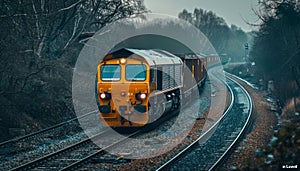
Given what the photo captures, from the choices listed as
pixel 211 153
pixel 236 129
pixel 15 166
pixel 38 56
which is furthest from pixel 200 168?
pixel 38 56

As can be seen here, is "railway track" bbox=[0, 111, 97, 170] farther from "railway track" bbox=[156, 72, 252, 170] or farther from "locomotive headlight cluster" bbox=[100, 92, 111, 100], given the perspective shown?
"railway track" bbox=[156, 72, 252, 170]

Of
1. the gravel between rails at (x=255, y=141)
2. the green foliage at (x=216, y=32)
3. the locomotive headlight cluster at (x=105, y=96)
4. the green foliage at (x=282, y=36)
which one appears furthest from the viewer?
the green foliage at (x=216, y=32)

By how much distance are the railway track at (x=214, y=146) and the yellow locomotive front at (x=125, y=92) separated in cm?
243

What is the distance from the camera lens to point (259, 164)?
8.56m

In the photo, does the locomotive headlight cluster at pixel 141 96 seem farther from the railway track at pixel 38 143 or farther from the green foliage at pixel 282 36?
the green foliage at pixel 282 36

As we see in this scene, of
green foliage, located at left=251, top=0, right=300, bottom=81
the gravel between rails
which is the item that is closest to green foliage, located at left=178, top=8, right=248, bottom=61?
green foliage, located at left=251, top=0, right=300, bottom=81

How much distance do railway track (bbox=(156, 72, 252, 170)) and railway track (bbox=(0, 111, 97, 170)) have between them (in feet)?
13.4

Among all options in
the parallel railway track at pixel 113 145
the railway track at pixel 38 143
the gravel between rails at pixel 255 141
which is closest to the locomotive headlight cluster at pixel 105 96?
the parallel railway track at pixel 113 145

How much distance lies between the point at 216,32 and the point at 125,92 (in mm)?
89429

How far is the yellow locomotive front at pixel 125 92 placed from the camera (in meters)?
15.6

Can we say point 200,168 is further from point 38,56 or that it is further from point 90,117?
point 38,56

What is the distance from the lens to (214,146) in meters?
14.0

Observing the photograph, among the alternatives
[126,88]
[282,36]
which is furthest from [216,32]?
[126,88]

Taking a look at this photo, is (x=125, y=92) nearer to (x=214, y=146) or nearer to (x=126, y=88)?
(x=126, y=88)
